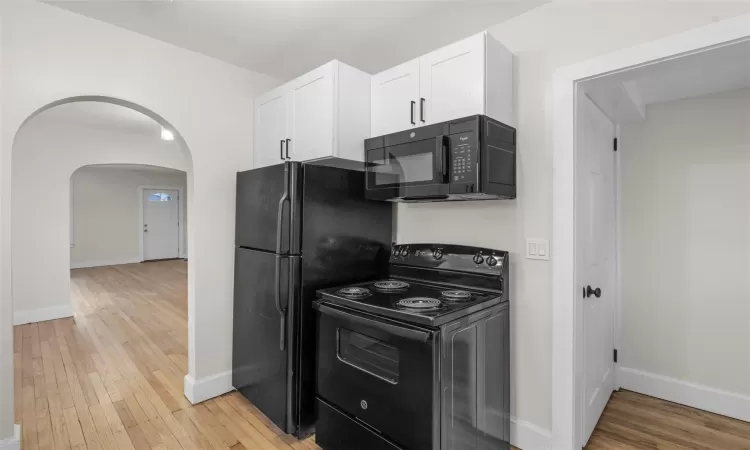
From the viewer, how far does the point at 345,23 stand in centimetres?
224

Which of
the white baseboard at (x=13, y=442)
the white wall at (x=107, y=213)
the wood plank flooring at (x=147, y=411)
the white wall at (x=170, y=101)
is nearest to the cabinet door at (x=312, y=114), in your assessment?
the white wall at (x=170, y=101)

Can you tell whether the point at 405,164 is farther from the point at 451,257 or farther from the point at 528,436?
the point at 528,436

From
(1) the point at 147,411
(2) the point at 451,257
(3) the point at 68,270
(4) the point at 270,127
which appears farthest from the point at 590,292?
(3) the point at 68,270

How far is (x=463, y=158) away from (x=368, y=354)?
1105 mm

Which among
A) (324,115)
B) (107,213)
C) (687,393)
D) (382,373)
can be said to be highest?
(324,115)

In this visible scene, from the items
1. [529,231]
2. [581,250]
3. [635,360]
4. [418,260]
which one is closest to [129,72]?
[418,260]

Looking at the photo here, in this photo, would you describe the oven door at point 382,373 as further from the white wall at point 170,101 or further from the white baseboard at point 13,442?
the white baseboard at point 13,442

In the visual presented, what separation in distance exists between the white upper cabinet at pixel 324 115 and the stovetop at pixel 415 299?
88 centimetres

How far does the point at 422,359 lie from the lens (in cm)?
155

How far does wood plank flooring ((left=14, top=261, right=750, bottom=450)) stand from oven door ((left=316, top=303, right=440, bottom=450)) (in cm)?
58

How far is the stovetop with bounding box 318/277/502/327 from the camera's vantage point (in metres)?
1.61

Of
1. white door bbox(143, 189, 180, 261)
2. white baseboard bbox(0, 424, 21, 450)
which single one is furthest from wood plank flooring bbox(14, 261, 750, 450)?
white door bbox(143, 189, 180, 261)

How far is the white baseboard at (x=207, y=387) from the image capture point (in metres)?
2.61

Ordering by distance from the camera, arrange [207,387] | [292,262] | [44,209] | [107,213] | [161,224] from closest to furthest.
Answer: [292,262], [207,387], [44,209], [107,213], [161,224]
